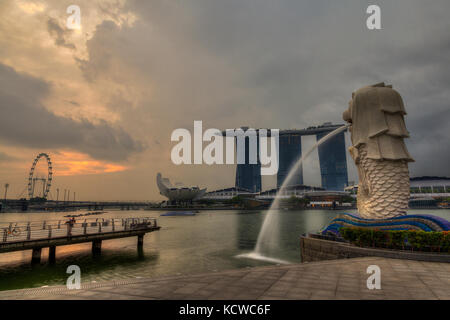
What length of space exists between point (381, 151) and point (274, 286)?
503 inches

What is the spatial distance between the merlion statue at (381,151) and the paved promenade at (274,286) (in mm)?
6867

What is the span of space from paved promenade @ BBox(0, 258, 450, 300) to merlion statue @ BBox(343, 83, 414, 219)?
270 inches

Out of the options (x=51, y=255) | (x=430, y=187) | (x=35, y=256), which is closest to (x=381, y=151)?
(x=51, y=255)

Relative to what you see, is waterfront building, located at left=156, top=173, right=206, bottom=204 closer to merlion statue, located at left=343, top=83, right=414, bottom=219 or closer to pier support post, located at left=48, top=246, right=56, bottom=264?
pier support post, located at left=48, top=246, right=56, bottom=264

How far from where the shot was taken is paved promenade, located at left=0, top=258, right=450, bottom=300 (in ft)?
20.3

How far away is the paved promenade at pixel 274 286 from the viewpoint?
6.18 metres

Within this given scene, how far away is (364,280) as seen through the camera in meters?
7.43

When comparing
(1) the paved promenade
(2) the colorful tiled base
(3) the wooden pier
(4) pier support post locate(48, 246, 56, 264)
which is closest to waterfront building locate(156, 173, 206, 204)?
(3) the wooden pier

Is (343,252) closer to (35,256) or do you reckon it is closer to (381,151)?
(381,151)

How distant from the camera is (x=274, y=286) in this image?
679 cm
